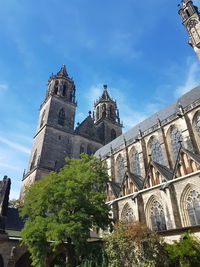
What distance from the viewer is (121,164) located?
28.7 meters

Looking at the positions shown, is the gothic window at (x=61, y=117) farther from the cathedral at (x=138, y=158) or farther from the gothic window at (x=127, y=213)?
the gothic window at (x=127, y=213)

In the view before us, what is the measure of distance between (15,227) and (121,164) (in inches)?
611

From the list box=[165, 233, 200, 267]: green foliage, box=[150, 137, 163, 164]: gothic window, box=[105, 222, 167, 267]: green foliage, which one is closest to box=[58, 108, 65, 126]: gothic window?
box=[150, 137, 163, 164]: gothic window

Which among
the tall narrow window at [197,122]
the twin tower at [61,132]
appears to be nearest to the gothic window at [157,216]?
the tall narrow window at [197,122]

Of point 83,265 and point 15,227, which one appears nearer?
point 83,265

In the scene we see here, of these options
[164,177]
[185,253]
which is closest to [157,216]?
[164,177]

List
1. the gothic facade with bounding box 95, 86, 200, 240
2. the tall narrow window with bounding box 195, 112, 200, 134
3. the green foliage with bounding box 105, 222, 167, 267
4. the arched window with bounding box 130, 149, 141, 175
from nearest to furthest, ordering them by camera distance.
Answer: the green foliage with bounding box 105, 222, 167, 267
the gothic facade with bounding box 95, 86, 200, 240
the tall narrow window with bounding box 195, 112, 200, 134
the arched window with bounding box 130, 149, 141, 175

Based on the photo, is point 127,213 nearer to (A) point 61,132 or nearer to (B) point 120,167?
(B) point 120,167

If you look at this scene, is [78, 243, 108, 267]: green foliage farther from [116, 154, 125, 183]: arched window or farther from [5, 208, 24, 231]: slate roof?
[116, 154, 125, 183]: arched window

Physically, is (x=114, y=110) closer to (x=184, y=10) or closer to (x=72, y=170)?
(x=184, y=10)

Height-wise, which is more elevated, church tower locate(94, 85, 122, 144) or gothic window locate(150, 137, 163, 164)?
church tower locate(94, 85, 122, 144)

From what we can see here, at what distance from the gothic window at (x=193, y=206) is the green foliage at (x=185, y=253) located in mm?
2740

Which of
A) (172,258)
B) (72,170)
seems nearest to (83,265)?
(172,258)

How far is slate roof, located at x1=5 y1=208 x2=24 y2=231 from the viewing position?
18.1 meters
